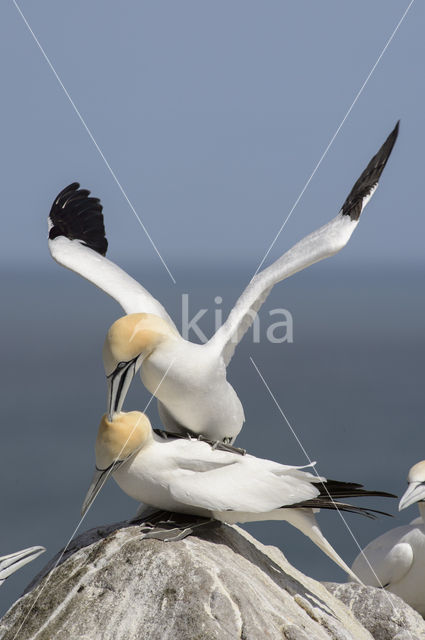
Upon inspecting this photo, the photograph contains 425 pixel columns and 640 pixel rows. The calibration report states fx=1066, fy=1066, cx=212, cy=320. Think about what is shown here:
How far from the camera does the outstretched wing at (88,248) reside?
7613 millimetres

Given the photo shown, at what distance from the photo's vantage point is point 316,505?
20.1ft

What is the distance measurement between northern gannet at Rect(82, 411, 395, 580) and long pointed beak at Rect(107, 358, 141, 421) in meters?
0.09

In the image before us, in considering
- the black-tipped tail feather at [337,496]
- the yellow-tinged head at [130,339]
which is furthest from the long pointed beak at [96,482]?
the black-tipped tail feather at [337,496]

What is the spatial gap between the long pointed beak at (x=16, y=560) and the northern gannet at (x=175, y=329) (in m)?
1.00

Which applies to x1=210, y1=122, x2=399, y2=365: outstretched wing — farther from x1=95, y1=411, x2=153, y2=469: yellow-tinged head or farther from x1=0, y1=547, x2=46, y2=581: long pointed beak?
x1=0, y1=547, x2=46, y2=581: long pointed beak

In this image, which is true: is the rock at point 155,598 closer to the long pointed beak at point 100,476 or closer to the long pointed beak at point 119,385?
the long pointed beak at point 100,476

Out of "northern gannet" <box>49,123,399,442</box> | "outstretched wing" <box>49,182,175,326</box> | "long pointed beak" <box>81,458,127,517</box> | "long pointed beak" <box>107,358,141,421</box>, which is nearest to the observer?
"long pointed beak" <box>81,458,127,517</box>

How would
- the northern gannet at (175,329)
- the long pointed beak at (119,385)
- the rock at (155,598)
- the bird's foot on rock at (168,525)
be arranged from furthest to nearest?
the northern gannet at (175,329)
the long pointed beak at (119,385)
the bird's foot on rock at (168,525)
the rock at (155,598)

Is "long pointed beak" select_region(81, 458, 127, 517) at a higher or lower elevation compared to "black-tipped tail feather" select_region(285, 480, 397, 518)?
lower

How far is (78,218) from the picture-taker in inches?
358

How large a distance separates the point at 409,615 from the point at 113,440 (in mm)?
2727

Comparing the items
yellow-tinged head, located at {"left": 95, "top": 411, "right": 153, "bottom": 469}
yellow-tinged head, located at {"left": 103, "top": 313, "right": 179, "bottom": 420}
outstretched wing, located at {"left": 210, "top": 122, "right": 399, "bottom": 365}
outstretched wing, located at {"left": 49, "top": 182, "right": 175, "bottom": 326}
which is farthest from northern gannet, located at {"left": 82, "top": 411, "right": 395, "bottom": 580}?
outstretched wing, located at {"left": 49, "top": 182, "right": 175, "bottom": 326}

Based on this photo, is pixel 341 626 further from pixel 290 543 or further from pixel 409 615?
pixel 290 543

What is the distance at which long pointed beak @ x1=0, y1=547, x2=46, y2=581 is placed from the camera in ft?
20.5
